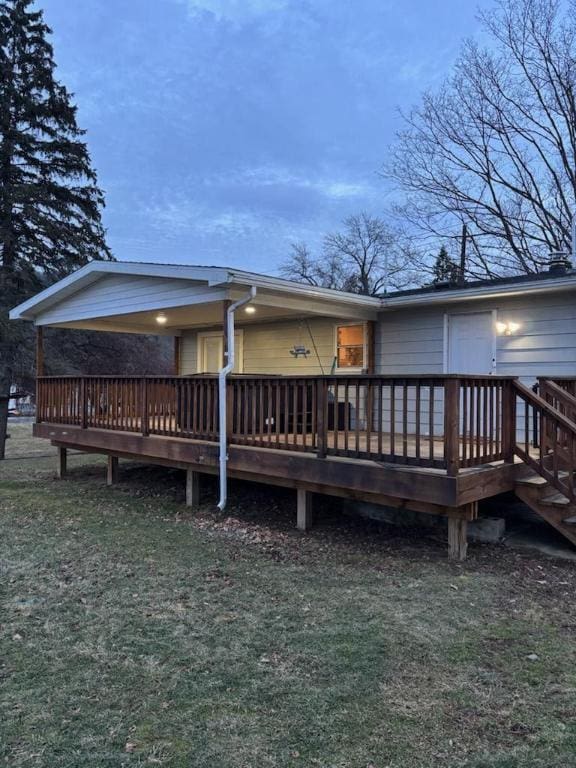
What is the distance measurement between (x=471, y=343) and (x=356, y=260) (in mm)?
25563

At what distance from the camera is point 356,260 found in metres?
32.7

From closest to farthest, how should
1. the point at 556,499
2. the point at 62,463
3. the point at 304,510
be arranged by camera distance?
the point at 556,499 < the point at 304,510 < the point at 62,463

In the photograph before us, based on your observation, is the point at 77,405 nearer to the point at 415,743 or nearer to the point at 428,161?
the point at 415,743

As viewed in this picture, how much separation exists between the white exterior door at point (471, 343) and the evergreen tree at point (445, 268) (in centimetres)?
1413

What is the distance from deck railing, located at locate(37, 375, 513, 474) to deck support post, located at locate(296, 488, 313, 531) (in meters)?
0.57

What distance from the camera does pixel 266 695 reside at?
2904mm

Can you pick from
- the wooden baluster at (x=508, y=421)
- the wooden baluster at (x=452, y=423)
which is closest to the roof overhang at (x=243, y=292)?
the wooden baluster at (x=508, y=421)

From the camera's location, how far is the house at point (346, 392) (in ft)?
16.8

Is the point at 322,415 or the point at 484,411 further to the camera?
the point at 322,415

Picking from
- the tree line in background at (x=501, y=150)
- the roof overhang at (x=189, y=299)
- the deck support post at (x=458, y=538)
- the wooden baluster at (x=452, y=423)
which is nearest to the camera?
the wooden baluster at (x=452, y=423)

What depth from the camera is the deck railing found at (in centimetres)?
→ 500

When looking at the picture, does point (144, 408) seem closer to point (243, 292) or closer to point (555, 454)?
point (243, 292)

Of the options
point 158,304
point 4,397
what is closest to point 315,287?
point 158,304

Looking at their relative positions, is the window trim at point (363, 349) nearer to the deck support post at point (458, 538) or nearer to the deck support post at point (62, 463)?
the deck support post at point (458, 538)
